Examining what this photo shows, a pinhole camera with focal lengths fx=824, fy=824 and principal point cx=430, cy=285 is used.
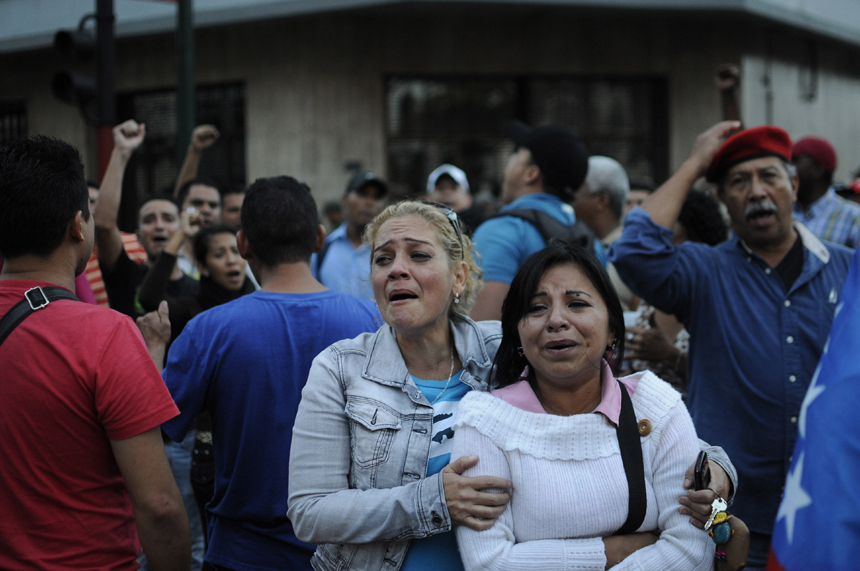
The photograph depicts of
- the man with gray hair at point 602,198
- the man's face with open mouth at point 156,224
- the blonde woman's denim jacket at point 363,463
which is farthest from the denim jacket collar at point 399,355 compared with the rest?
the man's face with open mouth at point 156,224

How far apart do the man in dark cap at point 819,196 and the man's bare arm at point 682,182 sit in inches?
135

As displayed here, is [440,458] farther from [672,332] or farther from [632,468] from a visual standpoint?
[672,332]

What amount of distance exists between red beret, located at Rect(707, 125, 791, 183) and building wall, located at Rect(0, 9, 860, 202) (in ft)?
→ 30.6

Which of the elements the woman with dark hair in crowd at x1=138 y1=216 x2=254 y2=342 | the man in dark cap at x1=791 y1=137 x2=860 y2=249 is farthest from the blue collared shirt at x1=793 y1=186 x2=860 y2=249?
the woman with dark hair in crowd at x1=138 y1=216 x2=254 y2=342

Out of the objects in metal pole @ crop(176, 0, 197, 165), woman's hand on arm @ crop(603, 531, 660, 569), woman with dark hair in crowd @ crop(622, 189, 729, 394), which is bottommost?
woman's hand on arm @ crop(603, 531, 660, 569)

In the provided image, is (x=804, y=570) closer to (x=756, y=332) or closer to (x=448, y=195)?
(x=756, y=332)

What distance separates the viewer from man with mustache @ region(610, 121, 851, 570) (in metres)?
3.26

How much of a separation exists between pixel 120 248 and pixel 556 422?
114 inches

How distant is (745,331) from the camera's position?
3357mm

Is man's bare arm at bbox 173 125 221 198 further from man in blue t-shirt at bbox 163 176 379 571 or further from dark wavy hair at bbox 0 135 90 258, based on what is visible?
dark wavy hair at bbox 0 135 90 258

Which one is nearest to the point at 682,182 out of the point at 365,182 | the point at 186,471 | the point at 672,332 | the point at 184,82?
the point at 672,332

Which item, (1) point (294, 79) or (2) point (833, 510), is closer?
(2) point (833, 510)

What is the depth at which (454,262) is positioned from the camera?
2725 millimetres

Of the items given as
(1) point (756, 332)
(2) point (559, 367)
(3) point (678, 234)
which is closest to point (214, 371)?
(2) point (559, 367)
